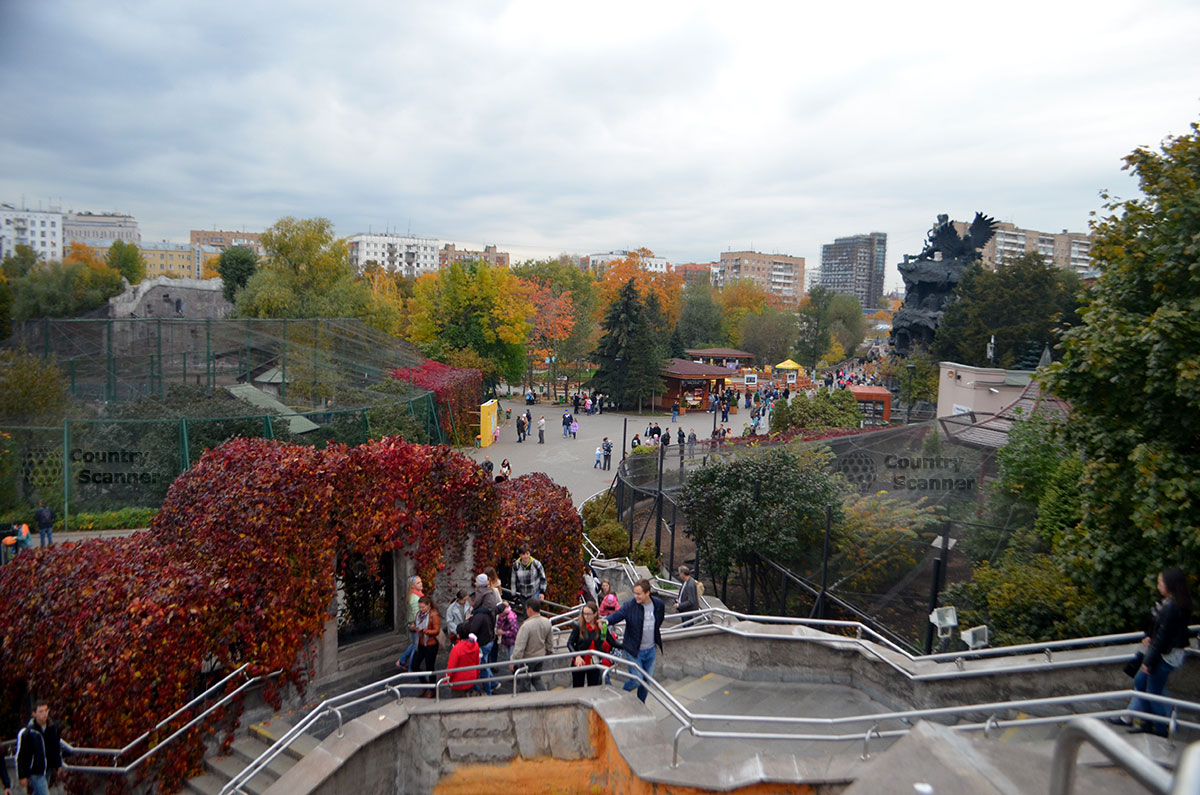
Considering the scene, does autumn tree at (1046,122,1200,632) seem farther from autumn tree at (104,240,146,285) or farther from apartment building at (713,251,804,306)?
apartment building at (713,251,804,306)

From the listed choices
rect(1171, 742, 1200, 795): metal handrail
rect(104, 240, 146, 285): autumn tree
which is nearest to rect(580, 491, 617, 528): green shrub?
rect(1171, 742, 1200, 795): metal handrail

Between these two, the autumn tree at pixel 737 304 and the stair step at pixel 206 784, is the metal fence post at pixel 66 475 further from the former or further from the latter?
the autumn tree at pixel 737 304

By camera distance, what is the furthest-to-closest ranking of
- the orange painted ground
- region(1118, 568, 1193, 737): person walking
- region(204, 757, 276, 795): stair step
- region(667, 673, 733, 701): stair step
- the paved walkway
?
the paved walkway < region(667, 673, 733, 701): stair step < region(204, 757, 276, 795): stair step < the orange painted ground < region(1118, 568, 1193, 737): person walking

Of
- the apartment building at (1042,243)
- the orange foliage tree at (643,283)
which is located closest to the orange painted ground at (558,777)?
the orange foliage tree at (643,283)

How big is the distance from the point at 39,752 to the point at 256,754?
6.28 ft

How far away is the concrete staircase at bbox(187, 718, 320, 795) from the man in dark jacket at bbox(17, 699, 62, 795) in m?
1.27

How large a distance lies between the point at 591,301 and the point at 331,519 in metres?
59.9

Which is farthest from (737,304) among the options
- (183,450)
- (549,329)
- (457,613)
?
(457,613)

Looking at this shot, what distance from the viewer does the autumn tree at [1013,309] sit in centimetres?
3881

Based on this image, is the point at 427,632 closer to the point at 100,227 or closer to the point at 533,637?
the point at 533,637

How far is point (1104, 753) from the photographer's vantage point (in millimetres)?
2279

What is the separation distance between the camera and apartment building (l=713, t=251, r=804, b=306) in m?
176

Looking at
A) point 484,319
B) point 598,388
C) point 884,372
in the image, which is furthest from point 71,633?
point 884,372

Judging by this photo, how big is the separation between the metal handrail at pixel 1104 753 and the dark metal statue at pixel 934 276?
5107cm
